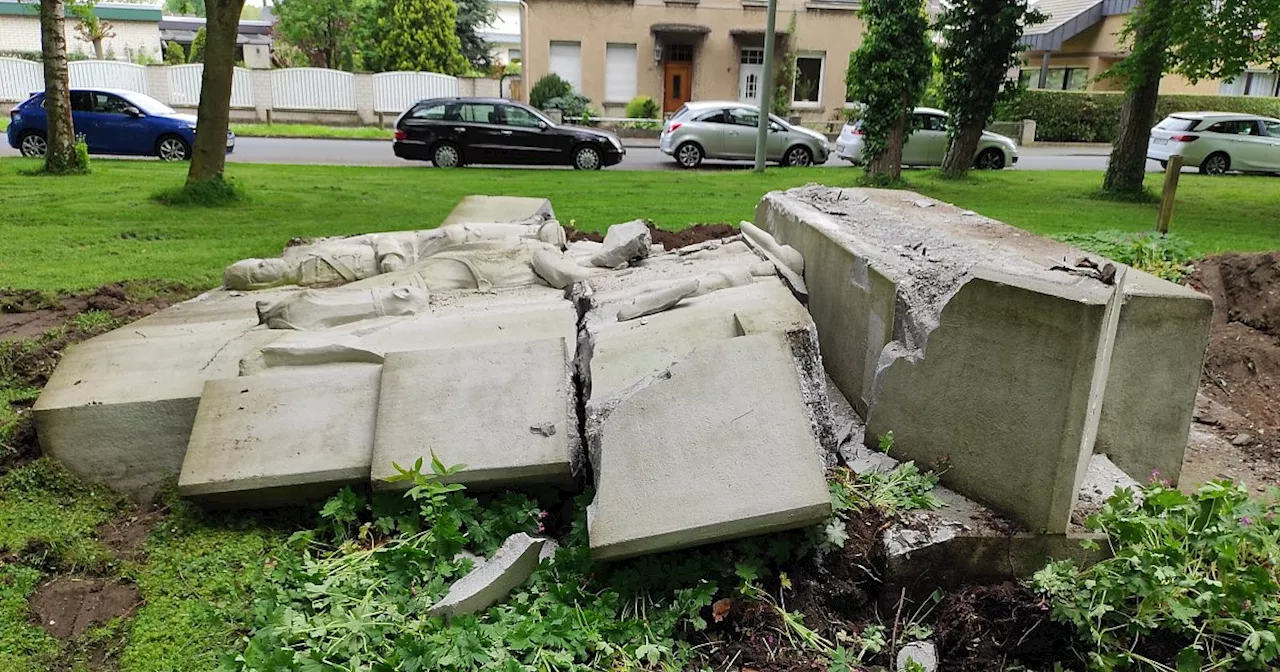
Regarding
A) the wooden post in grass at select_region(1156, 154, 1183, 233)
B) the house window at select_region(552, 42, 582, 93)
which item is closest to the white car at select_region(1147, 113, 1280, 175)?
the wooden post in grass at select_region(1156, 154, 1183, 233)

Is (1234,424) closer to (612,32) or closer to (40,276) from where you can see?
(40,276)

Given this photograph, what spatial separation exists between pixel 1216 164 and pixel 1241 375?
16826 millimetres

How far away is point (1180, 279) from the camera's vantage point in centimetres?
647

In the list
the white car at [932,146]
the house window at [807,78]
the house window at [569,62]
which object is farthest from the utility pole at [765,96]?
the house window at [807,78]

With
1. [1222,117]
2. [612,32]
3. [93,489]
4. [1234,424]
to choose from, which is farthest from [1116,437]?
[612,32]

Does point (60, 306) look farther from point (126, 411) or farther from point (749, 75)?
point (749, 75)

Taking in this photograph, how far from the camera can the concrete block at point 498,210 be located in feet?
24.2

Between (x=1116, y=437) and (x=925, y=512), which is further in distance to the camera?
(x=1116, y=437)

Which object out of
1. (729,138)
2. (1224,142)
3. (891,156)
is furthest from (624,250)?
(1224,142)

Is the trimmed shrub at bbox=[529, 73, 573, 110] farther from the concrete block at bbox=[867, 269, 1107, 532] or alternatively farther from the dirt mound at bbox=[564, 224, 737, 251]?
the concrete block at bbox=[867, 269, 1107, 532]

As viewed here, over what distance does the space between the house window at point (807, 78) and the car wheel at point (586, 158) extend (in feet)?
47.8

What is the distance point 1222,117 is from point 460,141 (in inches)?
645

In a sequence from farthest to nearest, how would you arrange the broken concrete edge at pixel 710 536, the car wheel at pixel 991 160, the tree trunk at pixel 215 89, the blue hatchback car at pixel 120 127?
the car wheel at pixel 991 160
the blue hatchback car at pixel 120 127
the tree trunk at pixel 215 89
the broken concrete edge at pixel 710 536

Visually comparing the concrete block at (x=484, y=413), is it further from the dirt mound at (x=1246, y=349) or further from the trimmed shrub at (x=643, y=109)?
the trimmed shrub at (x=643, y=109)
